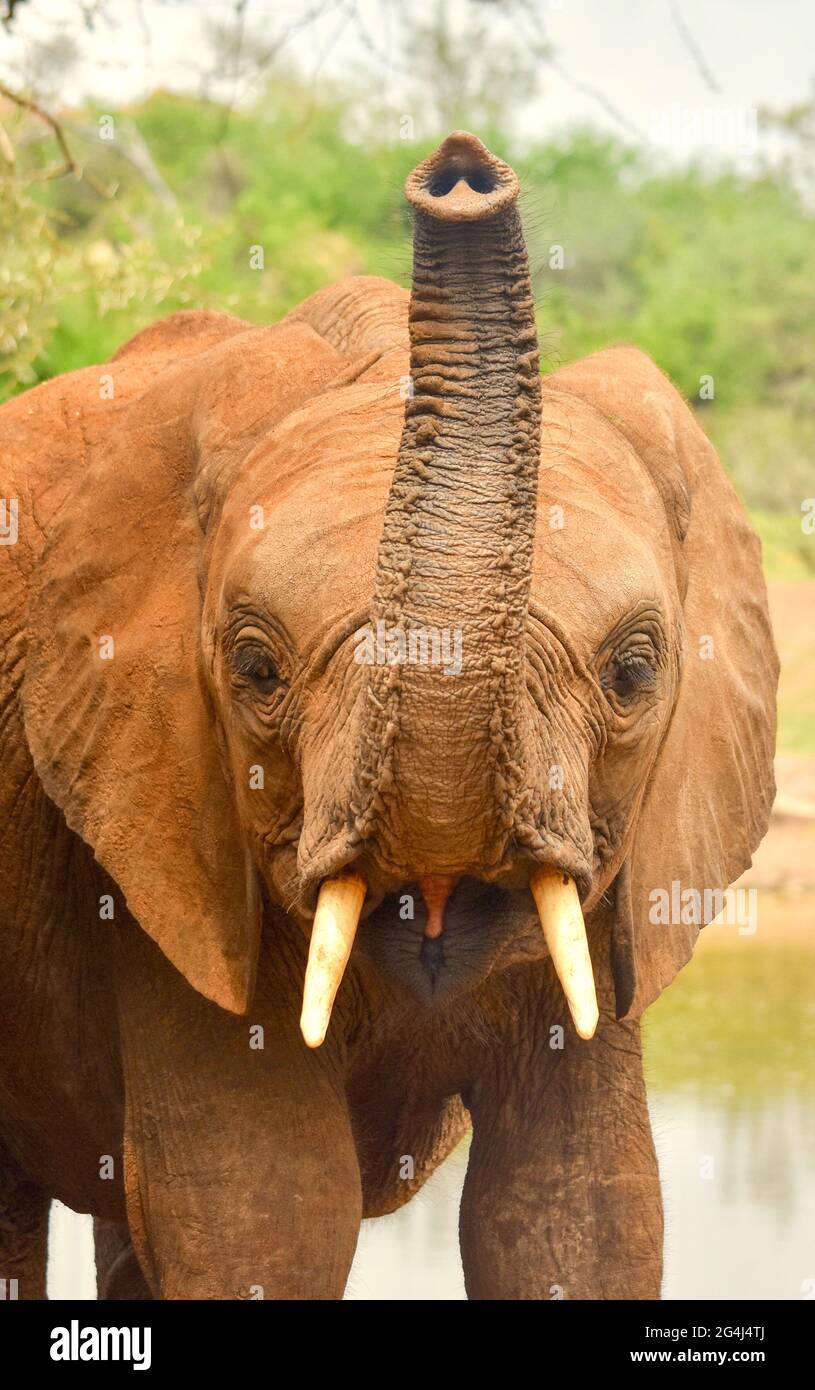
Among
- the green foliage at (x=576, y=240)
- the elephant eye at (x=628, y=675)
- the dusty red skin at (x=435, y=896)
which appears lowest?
the dusty red skin at (x=435, y=896)

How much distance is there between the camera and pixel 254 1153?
4.11m

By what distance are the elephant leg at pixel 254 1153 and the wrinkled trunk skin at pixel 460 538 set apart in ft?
2.93

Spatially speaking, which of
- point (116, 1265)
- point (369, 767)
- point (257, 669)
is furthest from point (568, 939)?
point (116, 1265)

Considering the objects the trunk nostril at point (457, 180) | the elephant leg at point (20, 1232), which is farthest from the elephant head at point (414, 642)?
the elephant leg at point (20, 1232)

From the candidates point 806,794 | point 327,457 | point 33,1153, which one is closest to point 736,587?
point 327,457

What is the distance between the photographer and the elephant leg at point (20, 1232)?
532cm

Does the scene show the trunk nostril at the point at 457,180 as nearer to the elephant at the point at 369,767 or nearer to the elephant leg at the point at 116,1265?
the elephant at the point at 369,767

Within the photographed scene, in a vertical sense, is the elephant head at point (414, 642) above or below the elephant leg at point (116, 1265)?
above

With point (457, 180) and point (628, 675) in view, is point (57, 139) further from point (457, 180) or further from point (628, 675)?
point (457, 180)

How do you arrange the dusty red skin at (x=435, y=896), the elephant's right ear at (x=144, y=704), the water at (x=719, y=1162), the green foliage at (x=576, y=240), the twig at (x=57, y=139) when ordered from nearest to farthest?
the dusty red skin at (x=435, y=896)
the elephant's right ear at (x=144, y=704)
the twig at (x=57, y=139)
the water at (x=719, y=1162)
the green foliage at (x=576, y=240)

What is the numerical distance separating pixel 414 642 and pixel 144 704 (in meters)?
1.07

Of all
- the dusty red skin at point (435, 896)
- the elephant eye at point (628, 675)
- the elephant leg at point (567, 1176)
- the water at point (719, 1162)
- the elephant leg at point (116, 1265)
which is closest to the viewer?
the dusty red skin at point (435, 896)
